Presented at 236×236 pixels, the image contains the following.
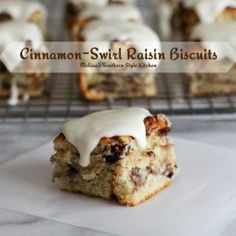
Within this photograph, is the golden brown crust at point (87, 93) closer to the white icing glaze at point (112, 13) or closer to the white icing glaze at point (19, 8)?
the white icing glaze at point (112, 13)

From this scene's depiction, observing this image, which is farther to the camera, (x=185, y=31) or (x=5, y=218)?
(x=185, y=31)

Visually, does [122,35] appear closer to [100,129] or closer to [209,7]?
[209,7]

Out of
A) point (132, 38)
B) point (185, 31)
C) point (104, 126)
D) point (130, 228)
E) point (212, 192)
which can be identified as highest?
point (185, 31)

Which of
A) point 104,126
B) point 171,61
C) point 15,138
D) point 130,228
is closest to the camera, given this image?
point 130,228

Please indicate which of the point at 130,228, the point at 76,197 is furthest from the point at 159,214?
the point at 76,197

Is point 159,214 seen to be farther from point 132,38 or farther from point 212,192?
point 132,38

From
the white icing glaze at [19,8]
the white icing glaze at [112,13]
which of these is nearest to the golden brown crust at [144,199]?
the white icing glaze at [112,13]
